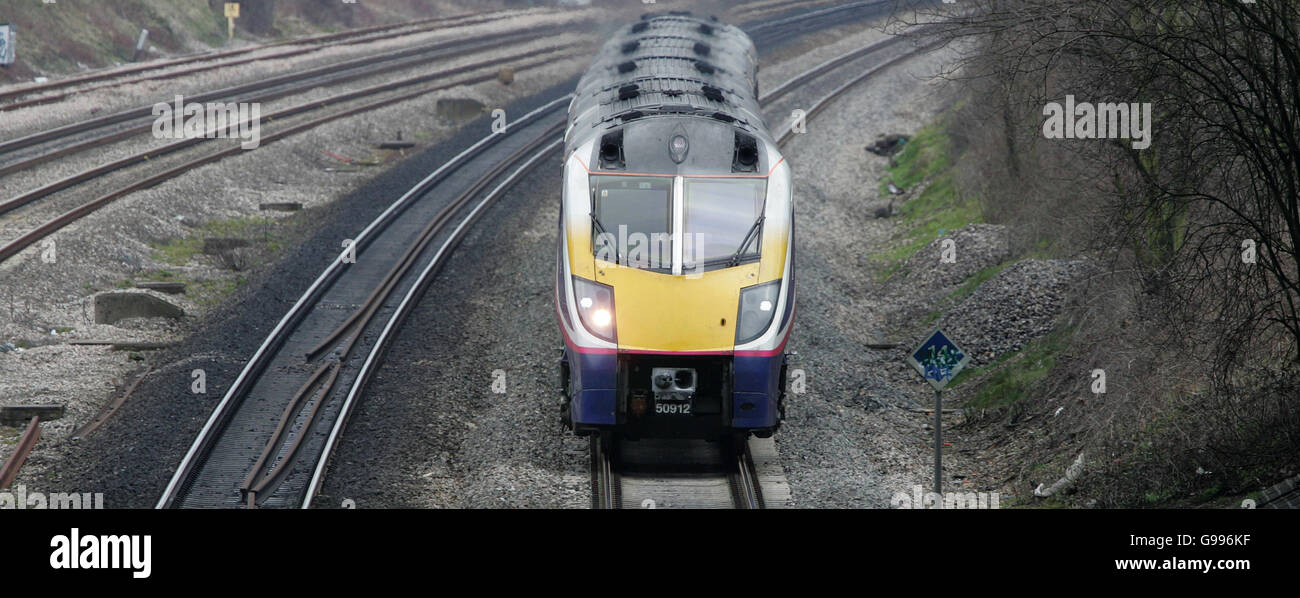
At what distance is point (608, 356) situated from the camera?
40.7 ft

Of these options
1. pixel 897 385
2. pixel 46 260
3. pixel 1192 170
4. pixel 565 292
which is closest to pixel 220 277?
pixel 46 260

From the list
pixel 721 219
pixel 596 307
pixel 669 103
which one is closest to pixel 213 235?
pixel 669 103

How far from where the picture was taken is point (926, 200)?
1040 inches

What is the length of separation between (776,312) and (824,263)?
10.1m

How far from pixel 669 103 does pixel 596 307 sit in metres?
3.89

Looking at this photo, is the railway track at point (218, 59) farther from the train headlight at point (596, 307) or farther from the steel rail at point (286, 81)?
the train headlight at point (596, 307)

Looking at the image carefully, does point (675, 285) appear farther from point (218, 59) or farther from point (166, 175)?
point (218, 59)

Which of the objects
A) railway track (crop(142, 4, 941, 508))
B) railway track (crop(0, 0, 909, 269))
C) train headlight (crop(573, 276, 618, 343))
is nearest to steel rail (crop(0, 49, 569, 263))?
railway track (crop(0, 0, 909, 269))

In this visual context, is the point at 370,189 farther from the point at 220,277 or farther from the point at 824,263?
the point at 824,263

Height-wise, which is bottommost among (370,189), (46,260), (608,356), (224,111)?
(608,356)

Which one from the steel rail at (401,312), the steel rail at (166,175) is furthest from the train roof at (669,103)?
the steel rail at (166,175)

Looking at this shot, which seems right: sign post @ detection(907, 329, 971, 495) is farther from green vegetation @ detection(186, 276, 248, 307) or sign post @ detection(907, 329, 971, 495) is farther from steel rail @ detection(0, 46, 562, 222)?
steel rail @ detection(0, 46, 562, 222)

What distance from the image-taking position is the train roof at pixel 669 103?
1385cm

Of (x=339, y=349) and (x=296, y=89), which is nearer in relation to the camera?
(x=339, y=349)
